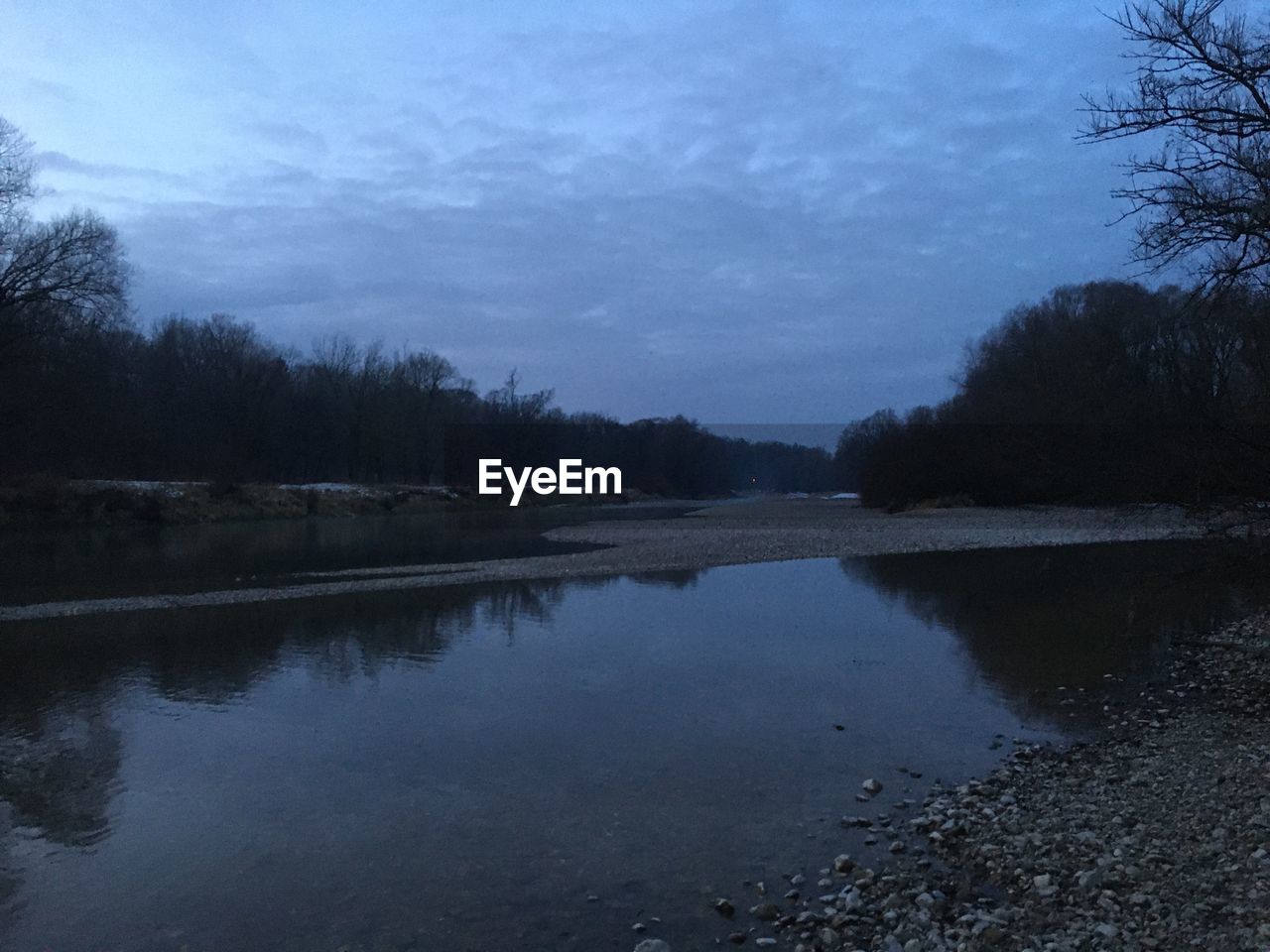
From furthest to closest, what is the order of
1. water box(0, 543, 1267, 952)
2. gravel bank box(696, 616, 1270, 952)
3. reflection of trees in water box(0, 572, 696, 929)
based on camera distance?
reflection of trees in water box(0, 572, 696, 929) → water box(0, 543, 1267, 952) → gravel bank box(696, 616, 1270, 952)

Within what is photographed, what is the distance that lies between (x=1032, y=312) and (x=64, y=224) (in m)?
66.3

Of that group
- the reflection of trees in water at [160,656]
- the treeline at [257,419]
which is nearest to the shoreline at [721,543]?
the reflection of trees in water at [160,656]

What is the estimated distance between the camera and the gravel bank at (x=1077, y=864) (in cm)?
517

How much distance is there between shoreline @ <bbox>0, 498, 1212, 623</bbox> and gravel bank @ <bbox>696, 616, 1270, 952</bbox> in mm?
3831

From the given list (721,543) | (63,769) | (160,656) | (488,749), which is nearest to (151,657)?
(160,656)

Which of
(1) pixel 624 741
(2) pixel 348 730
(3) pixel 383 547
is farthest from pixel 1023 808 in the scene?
(3) pixel 383 547

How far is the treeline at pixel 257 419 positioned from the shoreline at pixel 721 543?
26563 millimetres

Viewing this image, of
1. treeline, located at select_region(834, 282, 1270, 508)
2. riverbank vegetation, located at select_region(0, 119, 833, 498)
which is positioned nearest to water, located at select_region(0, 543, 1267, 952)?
treeline, located at select_region(834, 282, 1270, 508)

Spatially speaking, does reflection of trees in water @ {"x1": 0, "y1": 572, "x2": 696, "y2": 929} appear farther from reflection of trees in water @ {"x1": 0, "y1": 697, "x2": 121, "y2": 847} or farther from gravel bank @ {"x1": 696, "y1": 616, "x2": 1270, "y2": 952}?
gravel bank @ {"x1": 696, "y1": 616, "x2": 1270, "y2": 952}

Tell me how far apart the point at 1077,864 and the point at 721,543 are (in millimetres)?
29319

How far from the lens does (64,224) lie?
135 feet

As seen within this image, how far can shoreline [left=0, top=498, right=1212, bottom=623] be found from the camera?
21.0 metres

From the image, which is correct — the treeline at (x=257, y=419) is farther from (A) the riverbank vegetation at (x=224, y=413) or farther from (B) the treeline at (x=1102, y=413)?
(B) the treeline at (x=1102, y=413)

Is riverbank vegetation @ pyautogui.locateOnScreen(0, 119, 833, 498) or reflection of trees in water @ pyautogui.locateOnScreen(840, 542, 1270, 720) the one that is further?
riverbank vegetation @ pyautogui.locateOnScreen(0, 119, 833, 498)
